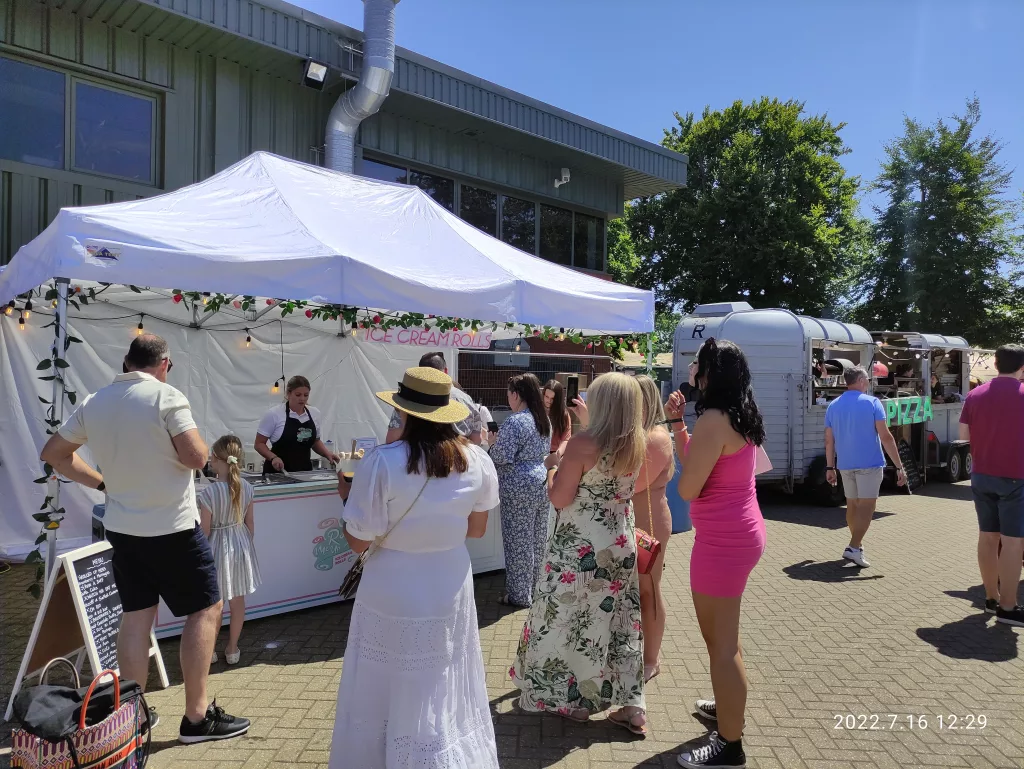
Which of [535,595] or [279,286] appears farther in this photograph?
[279,286]

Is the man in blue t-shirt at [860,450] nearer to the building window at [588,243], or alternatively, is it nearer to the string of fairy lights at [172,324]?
the string of fairy lights at [172,324]

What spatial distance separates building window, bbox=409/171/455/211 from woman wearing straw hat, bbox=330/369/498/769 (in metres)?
9.21

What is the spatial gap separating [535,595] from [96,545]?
7.86 feet

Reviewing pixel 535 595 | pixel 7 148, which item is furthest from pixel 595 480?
pixel 7 148

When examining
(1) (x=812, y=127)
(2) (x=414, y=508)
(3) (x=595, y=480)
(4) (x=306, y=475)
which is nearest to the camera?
(2) (x=414, y=508)

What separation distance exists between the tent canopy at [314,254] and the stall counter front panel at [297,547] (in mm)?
1515

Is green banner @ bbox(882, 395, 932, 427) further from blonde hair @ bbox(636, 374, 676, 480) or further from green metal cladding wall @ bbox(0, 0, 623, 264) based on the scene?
blonde hair @ bbox(636, 374, 676, 480)

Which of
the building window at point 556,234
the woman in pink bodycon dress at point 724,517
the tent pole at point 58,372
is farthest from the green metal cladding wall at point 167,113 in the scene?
the woman in pink bodycon dress at point 724,517

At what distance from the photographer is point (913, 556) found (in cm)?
712

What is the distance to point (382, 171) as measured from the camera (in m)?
10.5

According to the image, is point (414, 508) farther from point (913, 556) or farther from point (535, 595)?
point (913, 556)

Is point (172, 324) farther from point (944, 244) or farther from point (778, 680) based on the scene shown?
point (944, 244)

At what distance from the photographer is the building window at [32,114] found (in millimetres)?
7043

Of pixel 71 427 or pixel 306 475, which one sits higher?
pixel 71 427
